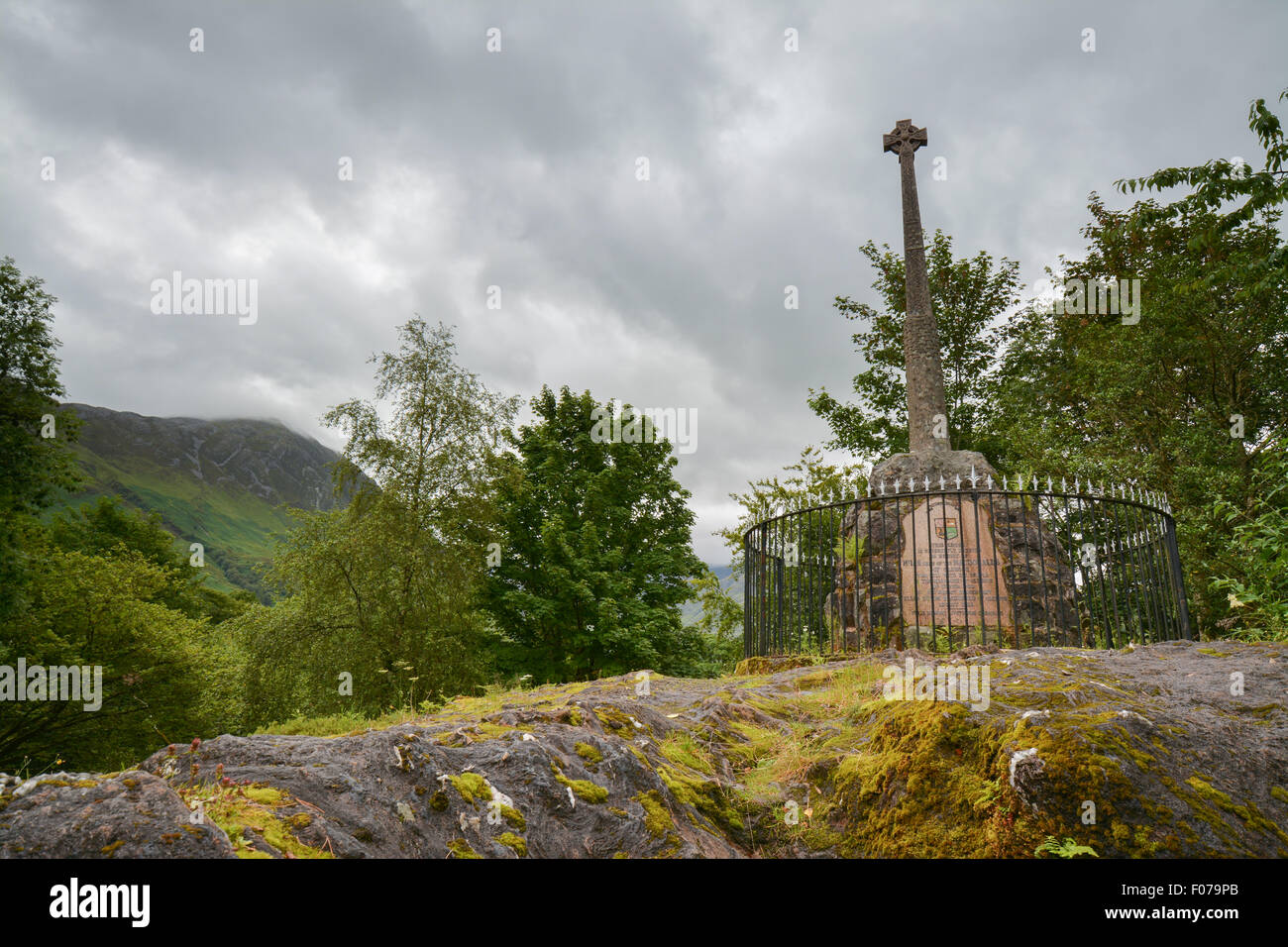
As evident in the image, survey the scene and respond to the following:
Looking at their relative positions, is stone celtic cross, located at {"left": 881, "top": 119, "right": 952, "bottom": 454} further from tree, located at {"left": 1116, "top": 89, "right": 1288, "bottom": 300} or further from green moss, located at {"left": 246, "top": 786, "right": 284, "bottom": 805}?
green moss, located at {"left": 246, "top": 786, "right": 284, "bottom": 805}

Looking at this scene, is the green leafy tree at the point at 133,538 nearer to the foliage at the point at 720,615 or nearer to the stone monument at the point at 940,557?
the foliage at the point at 720,615

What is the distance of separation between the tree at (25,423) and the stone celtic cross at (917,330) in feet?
66.2

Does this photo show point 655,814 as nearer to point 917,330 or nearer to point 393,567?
point 917,330

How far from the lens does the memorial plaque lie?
980cm

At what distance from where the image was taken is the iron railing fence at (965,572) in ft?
29.6

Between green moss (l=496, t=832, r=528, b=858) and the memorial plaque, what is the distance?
8135 mm

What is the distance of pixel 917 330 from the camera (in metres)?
13.0

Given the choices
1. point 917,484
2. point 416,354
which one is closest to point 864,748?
point 917,484

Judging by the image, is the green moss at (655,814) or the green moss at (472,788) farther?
the green moss at (655,814)

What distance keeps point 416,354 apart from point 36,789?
69.0 ft

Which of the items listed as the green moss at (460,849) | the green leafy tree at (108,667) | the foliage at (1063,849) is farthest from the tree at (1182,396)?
the green leafy tree at (108,667)

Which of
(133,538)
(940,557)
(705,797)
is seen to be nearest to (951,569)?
(940,557)

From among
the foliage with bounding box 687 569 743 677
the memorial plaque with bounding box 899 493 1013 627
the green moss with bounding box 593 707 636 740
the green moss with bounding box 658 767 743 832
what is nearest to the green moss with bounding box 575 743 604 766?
the green moss with bounding box 658 767 743 832
